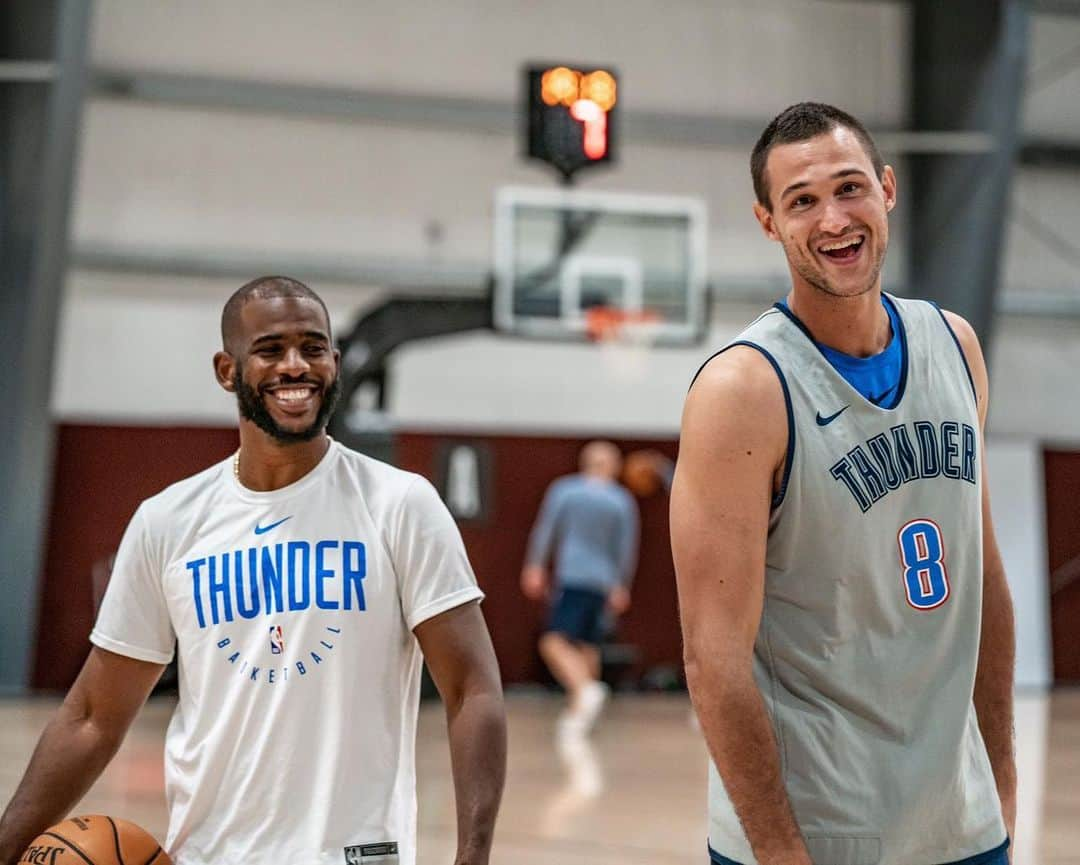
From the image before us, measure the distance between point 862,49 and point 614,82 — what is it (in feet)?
26.4

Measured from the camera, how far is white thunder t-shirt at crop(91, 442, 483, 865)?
301 centimetres

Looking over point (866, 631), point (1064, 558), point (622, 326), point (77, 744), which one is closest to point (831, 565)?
point (866, 631)

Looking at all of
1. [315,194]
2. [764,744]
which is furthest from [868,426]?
[315,194]

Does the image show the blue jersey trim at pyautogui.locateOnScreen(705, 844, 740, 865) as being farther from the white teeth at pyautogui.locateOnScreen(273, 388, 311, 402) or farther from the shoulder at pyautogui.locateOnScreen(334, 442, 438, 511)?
the white teeth at pyautogui.locateOnScreen(273, 388, 311, 402)

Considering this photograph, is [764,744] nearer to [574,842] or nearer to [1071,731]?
[574,842]

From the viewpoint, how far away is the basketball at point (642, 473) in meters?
15.5

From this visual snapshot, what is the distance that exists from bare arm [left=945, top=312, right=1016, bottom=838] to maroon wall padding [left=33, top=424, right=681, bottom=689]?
451 inches

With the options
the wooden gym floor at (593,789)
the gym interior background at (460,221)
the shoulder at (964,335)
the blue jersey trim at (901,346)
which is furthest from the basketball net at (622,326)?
the blue jersey trim at (901,346)

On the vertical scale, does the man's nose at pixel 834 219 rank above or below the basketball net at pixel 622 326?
→ below

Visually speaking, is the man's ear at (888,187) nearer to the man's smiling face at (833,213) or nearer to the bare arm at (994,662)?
the man's smiling face at (833,213)

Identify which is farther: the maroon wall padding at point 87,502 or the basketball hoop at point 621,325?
the maroon wall padding at point 87,502

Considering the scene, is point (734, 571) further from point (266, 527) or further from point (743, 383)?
point (266, 527)

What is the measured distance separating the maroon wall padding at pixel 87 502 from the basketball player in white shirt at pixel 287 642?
1154cm

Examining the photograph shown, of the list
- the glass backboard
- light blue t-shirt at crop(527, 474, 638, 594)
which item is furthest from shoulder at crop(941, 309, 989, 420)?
the glass backboard
